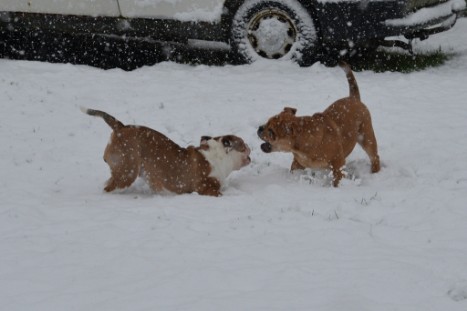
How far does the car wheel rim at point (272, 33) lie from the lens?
891cm

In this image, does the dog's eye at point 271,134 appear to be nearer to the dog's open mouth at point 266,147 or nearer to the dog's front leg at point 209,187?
the dog's open mouth at point 266,147

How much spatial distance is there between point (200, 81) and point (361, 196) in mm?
3523

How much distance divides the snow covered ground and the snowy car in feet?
1.18

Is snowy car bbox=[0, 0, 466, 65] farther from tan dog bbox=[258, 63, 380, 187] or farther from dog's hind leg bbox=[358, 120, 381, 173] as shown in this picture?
dog's hind leg bbox=[358, 120, 381, 173]

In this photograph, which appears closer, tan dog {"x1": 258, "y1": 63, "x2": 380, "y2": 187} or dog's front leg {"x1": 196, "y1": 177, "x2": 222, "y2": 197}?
tan dog {"x1": 258, "y1": 63, "x2": 380, "y2": 187}

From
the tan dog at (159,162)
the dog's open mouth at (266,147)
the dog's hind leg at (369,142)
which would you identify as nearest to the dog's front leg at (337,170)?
the dog's hind leg at (369,142)

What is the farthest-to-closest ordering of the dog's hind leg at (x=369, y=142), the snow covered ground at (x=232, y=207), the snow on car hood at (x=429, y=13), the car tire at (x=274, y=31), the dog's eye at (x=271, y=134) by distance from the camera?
the car tire at (x=274, y=31) → the snow on car hood at (x=429, y=13) → the dog's hind leg at (x=369, y=142) → the dog's eye at (x=271, y=134) → the snow covered ground at (x=232, y=207)

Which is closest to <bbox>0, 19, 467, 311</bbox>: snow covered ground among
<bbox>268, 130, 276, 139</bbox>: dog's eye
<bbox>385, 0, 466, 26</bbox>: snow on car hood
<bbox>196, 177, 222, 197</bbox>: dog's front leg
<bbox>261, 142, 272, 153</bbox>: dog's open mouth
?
<bbox>196, 177, 222, 197</bbox>: dog's front leg

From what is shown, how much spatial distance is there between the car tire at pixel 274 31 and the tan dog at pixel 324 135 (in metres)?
2.41

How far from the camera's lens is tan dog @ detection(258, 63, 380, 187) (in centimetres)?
614

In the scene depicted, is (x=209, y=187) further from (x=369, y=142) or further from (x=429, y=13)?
(x=429, y=13)

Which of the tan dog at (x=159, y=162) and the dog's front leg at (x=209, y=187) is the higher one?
the tan dog at (x=159, y=162)

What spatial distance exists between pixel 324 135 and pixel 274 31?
3.07m

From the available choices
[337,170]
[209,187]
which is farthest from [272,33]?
[209,187]
